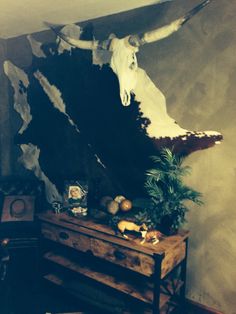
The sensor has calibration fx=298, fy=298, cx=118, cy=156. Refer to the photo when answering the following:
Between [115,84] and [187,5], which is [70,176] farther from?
[187,5]

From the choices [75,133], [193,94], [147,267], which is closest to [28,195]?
[75,133]

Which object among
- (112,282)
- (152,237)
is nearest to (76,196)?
(112,282)

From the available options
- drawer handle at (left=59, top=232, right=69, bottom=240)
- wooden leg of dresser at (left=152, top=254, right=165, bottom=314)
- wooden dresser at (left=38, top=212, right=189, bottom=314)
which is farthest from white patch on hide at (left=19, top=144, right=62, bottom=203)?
wooden leg of dresser at (left=152, top=254, right=165, bottom=314)

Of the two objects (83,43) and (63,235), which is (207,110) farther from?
(63,235)

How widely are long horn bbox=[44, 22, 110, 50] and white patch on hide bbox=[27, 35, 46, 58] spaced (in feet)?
1.25

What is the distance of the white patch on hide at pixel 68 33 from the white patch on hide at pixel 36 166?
136 cm

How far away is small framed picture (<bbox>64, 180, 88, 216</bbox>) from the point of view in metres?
3.26

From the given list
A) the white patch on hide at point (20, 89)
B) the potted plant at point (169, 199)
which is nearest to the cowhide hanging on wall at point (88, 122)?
the white patch on hide at point (20, 89)

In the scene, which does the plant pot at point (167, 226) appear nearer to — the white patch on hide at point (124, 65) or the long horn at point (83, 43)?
the white patch on hide at point (124, 65)

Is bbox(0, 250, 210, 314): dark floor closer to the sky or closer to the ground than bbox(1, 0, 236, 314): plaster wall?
closer to the ground

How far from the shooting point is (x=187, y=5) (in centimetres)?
278

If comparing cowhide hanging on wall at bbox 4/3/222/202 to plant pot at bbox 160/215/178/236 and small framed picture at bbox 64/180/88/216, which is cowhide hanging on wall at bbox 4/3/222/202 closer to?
small framed picture at bbox 64/180/88/216

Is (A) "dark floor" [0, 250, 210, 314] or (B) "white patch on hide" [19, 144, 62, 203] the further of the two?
(B) "white patch on hide" [19, 144, 62, 203]

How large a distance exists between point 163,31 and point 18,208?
8.21ft
